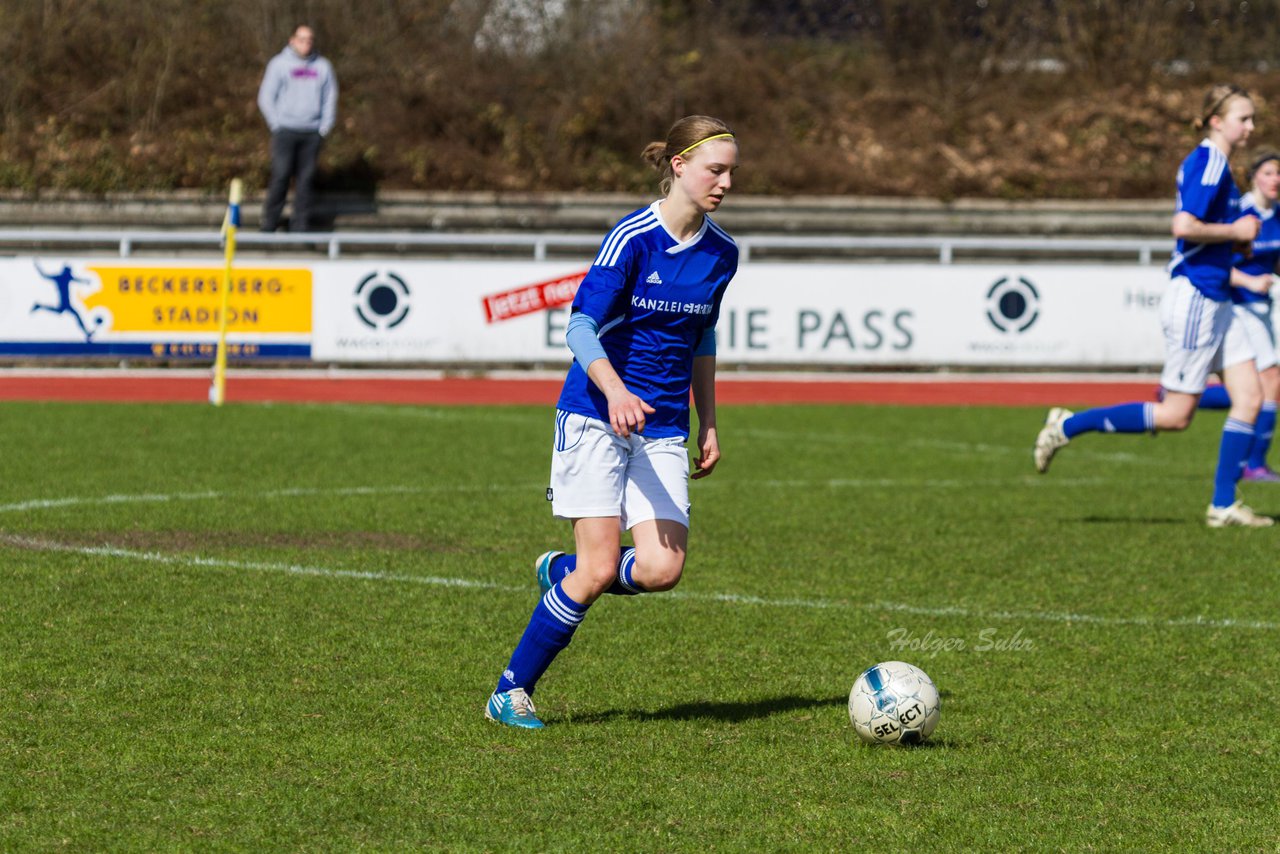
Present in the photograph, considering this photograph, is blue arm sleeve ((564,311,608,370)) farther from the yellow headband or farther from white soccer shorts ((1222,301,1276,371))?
white soccer shorts ((1222,301,1276,371))

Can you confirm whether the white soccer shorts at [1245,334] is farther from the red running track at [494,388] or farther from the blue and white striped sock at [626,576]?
the red running track at [494,388]

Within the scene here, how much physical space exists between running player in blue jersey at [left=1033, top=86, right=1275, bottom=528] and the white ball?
193 inches

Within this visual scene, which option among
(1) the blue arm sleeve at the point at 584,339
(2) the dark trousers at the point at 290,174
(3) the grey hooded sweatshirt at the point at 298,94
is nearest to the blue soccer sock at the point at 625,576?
(1) the blue arm sleeve at the point at 584,339

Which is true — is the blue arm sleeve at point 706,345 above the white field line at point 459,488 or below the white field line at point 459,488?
above

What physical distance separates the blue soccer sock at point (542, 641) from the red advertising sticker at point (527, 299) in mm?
13379

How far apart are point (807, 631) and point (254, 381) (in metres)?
12.5

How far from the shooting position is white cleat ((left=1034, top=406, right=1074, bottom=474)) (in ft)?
34.4

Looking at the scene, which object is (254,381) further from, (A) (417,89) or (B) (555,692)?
(B) (555,692)

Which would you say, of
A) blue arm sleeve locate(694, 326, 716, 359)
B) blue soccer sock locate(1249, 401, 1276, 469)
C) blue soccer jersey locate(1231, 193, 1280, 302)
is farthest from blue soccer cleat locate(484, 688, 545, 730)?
blue soccer sock locate(1249, 401, 1276, 469)

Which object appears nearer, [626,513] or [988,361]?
[626,513]

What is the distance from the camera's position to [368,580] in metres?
8.03

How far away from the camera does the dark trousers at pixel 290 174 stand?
75.3 ft

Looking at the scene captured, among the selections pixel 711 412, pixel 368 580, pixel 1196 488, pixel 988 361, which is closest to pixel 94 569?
pixel 368 580

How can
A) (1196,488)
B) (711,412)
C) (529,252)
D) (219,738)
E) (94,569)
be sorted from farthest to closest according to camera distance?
(529,252) → (1196,488) → (94,569) → (711,412) → (219,738)
